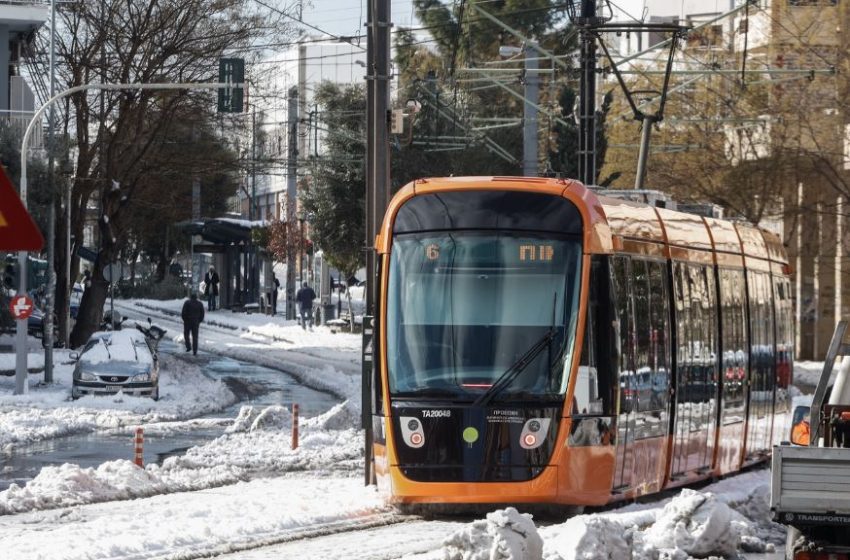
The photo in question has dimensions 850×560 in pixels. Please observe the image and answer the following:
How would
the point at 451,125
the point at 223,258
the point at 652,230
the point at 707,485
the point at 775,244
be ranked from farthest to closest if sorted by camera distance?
the point at 223,258 → the point at 451,125 → the point at 775,244 → the point at 707,485 → the point at 652,230

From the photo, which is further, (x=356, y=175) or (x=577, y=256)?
(x=356, y=175)

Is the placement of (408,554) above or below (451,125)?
below

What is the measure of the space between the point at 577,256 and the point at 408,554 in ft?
11.9

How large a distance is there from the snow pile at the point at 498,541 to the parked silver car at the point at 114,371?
2439cm

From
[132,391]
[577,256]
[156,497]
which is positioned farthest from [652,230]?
[132,391]

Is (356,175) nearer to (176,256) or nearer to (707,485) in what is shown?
(176,256)

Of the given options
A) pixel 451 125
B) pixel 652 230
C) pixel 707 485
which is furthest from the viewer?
pixel 451 125

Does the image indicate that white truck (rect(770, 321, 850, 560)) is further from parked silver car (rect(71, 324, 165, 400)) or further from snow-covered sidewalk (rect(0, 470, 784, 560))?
parked silver car (rect(71, 324, 165, 400))

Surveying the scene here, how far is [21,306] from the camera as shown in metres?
35.2

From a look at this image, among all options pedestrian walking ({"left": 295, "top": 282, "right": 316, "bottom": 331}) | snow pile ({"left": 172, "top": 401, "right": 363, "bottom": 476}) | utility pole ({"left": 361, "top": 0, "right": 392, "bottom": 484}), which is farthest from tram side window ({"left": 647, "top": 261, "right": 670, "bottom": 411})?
pedestrian walking ({"left": 295, "top": 282, "right": 316, "bottom": 331})

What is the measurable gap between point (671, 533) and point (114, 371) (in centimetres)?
2361

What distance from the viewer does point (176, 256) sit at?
102 metres

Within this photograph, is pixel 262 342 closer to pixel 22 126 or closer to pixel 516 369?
pixel 22 126

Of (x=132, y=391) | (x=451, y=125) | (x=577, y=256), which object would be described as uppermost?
(x=451, y=125)
